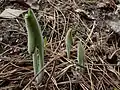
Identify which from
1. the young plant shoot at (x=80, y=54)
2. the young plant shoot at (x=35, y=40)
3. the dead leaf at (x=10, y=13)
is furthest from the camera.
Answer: the dead leaf at (x=10, y=13)

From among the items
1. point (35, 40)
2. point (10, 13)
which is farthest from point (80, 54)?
point (10, 13)

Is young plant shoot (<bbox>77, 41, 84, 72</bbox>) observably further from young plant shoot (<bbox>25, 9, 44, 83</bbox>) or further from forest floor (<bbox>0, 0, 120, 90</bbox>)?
young plant shoot (<bbox>25, 9, 44, 83</bbox>)

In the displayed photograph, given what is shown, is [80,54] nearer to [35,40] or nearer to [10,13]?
[35,40]

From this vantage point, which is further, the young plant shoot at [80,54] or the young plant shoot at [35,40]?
the young plant shoot at [80,54]

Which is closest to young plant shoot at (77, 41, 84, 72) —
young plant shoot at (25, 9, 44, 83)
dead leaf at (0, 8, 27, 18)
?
young plant shoot at (25, 9, 44, 83)

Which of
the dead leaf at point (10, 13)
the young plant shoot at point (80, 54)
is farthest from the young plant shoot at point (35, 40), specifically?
the dead leaf at point (10, 13)

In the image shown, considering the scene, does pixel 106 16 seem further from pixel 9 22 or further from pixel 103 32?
pixel 9 22

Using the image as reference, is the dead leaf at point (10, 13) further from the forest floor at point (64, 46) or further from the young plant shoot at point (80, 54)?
the young plant shoot at point (80, 54)
